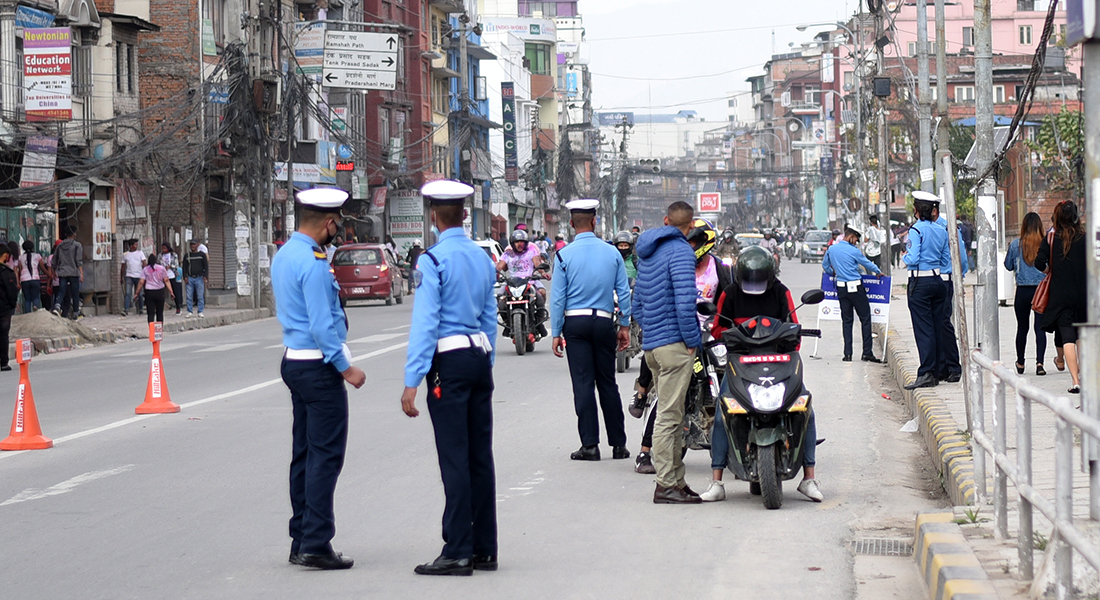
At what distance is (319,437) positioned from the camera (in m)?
6.73

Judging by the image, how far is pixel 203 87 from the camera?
32.8 meters

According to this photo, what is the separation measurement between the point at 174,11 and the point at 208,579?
1474 inches

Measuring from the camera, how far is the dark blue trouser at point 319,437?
6.71 meters

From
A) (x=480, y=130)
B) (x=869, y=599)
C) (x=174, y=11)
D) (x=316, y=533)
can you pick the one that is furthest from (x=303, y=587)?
(x=480, y=130)

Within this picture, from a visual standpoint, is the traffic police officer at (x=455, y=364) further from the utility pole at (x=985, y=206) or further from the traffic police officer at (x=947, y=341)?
the traffic police officer at (x=947, y=341)

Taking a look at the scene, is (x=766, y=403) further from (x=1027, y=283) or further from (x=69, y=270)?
(x=69, y=270)

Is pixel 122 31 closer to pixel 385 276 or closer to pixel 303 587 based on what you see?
pixel 385 276

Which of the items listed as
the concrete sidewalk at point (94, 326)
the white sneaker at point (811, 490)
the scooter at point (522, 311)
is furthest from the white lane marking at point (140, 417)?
the concrete sidewalk at point (94, 326)

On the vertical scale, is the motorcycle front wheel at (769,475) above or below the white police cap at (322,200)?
below

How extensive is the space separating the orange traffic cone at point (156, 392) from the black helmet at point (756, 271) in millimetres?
7200

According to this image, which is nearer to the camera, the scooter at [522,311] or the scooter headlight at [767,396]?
the scooter headlight at [767,396]

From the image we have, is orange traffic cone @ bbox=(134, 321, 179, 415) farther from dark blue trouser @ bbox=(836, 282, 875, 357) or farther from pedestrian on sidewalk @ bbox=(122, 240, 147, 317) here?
pedestrian on sidewalk @ bbox=(122, 240, 147, 317)

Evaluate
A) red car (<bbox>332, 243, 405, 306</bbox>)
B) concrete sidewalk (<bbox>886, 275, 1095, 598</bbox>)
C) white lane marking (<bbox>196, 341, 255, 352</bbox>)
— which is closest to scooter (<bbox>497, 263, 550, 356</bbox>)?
white lane marking (<bbox>196, 341, 255, 352</bbox>)

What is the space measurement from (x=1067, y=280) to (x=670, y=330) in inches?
242
